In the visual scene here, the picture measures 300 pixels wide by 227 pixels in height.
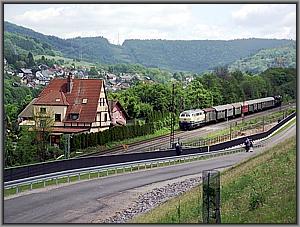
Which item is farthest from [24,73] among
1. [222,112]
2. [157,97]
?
[222,112]

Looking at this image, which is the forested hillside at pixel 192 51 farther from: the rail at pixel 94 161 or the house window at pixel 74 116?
the house window at pixel 74 116

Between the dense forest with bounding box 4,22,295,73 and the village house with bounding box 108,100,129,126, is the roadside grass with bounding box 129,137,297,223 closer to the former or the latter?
the village house with bounding box 108,100,129,126

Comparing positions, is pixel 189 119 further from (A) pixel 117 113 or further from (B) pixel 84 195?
(B) pixel 84 195

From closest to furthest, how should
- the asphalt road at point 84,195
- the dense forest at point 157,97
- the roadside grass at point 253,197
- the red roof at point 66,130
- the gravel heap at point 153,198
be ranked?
the roadside grass at point 253,197
the asphalt road at point 84,195
the gravel heap at point 153,198
the dense forest at point 157,97
the red roof at point 66,130

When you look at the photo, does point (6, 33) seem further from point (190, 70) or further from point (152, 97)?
point (190, 70)

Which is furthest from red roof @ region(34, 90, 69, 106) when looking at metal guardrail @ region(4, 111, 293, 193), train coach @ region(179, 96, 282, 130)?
train coach @ region(179, 96, 282, 130)

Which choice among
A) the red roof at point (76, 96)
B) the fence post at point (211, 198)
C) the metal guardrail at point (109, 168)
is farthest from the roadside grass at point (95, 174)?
the fence post at point (211, 198)
